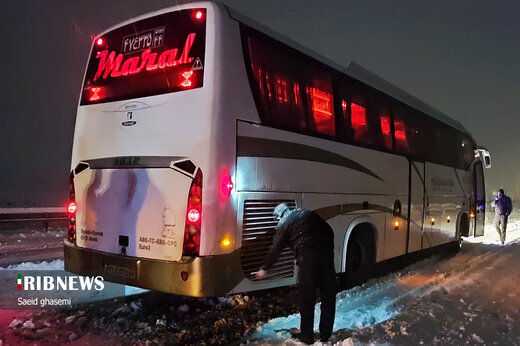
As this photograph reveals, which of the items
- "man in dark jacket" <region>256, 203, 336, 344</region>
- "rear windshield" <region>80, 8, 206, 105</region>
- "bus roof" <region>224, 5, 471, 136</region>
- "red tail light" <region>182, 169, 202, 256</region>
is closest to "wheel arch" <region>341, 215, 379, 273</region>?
"man in dark jacket" <region>256, 203, 336, 344</region>

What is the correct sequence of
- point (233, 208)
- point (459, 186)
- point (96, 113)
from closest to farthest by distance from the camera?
point (233, 208) → point (96, 113) → point (459, 186)

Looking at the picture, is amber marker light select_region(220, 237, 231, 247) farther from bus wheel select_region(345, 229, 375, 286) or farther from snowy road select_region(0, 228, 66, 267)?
snowy road select_region(0, 228, 66, 267)

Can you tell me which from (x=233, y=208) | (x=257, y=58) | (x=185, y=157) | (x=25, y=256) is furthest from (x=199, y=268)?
(x=25, y=256)

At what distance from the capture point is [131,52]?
5.86 m

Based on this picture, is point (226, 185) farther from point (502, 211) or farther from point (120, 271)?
point (502, 211)

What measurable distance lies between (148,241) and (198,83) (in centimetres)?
193

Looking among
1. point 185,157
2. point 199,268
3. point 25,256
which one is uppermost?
point 185,157

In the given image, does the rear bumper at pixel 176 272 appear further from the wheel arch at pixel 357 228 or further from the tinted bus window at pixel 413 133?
the tinted bus window at pixel 413 133

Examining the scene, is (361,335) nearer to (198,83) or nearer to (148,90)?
(198,83)

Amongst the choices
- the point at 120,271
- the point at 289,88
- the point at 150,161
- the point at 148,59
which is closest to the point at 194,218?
the point at 150,161

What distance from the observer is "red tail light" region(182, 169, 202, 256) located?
4.83 metres

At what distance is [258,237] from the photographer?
5.48 metres

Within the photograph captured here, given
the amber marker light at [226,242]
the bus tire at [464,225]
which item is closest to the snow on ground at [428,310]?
the amber marker light at [226,242]

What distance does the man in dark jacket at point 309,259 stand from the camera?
15.4ft
